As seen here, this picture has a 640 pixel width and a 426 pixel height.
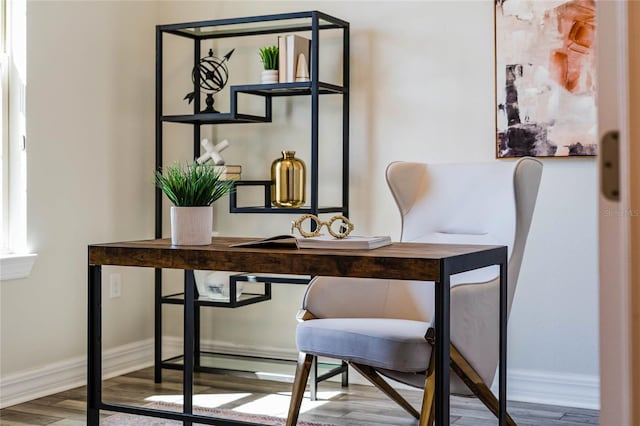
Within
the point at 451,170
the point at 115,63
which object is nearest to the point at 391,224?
the point at 451,170

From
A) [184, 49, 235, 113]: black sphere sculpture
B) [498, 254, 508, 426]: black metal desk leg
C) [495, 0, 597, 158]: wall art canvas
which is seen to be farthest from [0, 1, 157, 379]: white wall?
[498, 254, 508, 426]: black metal desk leg

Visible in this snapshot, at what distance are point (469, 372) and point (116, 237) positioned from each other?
2.14 meters

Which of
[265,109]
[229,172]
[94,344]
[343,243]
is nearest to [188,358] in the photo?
[94,344]

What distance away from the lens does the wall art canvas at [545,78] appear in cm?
343

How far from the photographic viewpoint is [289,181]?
12.3 ft

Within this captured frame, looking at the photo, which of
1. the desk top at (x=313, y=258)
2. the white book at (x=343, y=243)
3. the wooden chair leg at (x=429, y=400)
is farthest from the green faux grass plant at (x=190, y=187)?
the wooden chair leg at (x=429, y=400)

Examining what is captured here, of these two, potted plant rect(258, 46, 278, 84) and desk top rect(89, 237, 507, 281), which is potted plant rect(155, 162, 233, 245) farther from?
potted plant rect(258, 46, 278, 84)

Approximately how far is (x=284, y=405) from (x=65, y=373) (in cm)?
105

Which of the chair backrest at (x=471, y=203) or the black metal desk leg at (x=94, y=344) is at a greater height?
the chair backrest at (x=471, y=203)

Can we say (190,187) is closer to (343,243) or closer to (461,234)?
(343,243)

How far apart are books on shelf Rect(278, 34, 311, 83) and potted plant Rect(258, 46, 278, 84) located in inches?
1.1

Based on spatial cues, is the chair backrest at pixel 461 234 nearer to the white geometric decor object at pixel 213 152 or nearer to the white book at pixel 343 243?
the white book at pixel 343 243

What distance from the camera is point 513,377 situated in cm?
361

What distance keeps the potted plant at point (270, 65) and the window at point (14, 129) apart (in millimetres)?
1029
